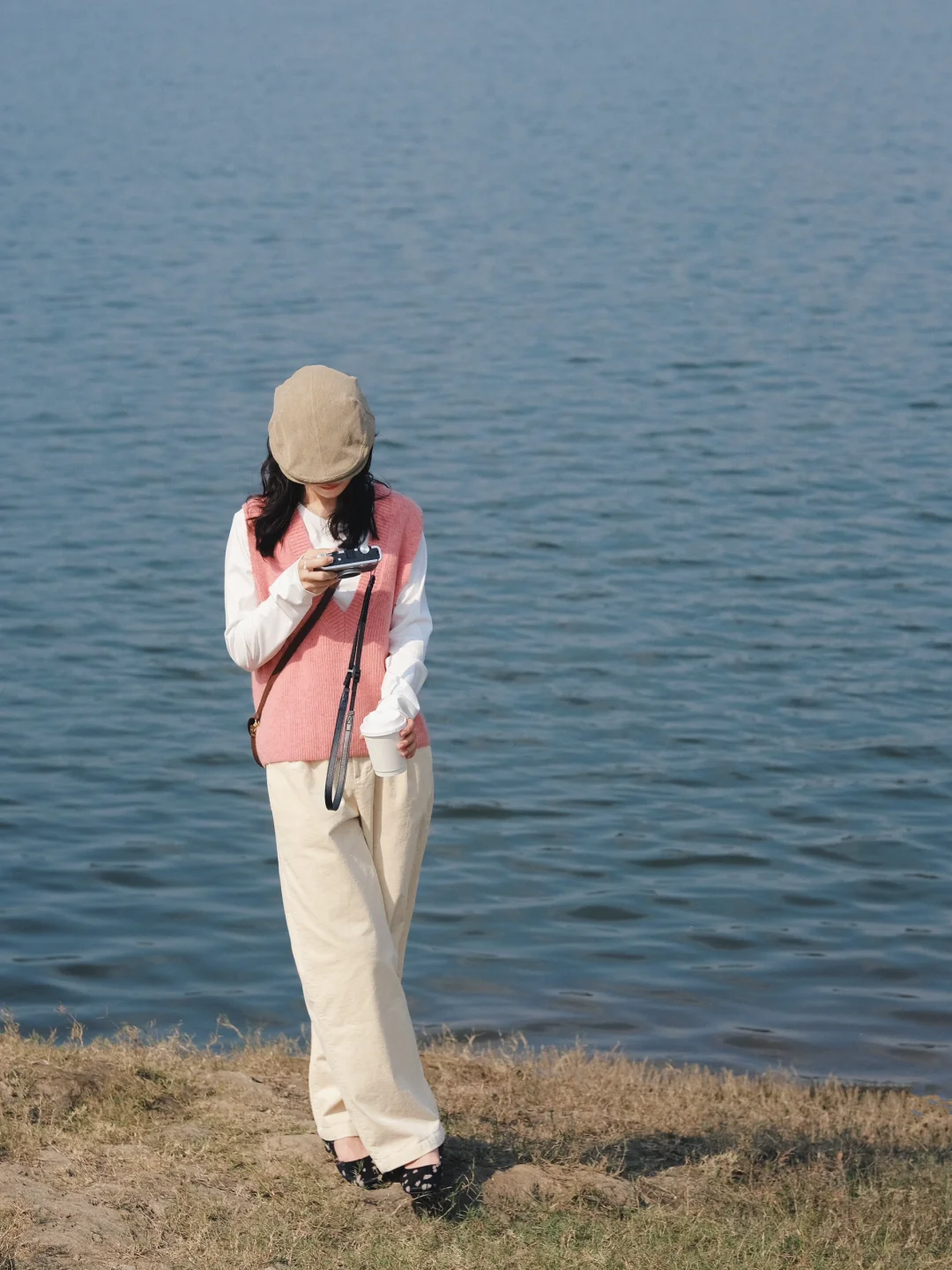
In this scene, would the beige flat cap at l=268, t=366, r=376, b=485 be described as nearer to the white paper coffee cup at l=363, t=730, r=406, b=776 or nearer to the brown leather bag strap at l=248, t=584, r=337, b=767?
the brown leather bag strap at l=248, t=584, r=337, b=767

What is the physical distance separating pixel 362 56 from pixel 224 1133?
51.9m

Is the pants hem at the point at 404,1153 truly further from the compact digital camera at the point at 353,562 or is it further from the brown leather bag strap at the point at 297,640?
the compact digital camera at the point at 353,562

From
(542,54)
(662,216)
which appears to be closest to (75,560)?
(662,216)

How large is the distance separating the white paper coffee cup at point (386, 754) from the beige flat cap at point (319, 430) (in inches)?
24.7

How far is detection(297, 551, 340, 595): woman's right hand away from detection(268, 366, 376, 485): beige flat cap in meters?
0.19

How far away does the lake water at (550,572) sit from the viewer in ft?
27.7

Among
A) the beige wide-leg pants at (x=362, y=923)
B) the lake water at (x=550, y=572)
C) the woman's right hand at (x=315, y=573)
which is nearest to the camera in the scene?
the woman's right hand at (x=315, y=573)

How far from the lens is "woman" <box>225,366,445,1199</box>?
443 cm

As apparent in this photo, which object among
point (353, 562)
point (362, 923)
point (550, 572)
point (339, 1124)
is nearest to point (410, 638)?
point (353, 562)

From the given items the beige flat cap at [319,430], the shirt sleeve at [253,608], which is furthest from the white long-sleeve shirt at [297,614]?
the beige flat cap at [319,430]

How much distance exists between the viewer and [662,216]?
2653cm

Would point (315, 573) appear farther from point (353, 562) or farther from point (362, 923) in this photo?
point (362, 923)

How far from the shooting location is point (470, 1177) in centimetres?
480

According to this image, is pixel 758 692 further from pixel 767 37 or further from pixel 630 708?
pixel 767 37
